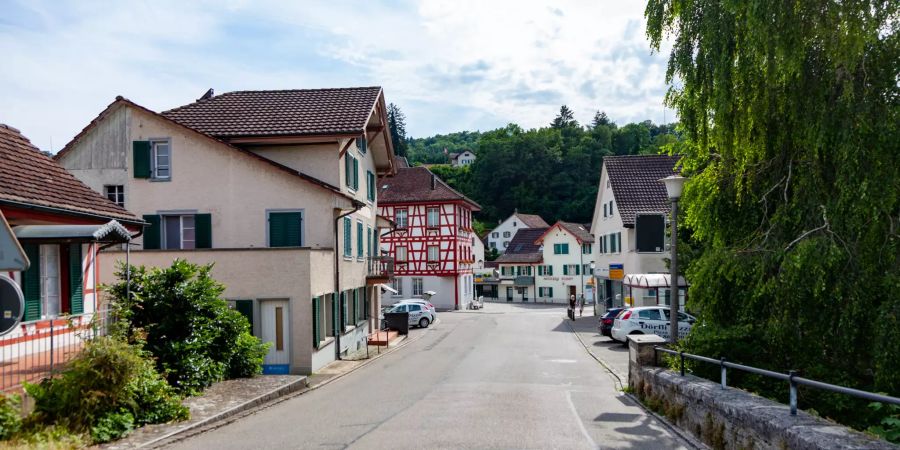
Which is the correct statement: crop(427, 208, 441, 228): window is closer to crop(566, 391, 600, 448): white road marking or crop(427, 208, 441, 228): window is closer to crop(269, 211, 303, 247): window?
crop(269, 211, 303, 247): window

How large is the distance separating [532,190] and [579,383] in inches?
3439

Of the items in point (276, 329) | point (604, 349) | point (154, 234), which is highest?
point (154, 234)

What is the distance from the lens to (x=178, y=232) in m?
23.4

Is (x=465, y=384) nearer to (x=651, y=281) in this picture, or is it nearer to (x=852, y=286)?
(x=852, y=286)

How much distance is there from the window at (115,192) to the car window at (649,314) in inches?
718

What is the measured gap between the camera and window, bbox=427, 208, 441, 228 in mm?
59500

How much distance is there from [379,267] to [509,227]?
70479 mm

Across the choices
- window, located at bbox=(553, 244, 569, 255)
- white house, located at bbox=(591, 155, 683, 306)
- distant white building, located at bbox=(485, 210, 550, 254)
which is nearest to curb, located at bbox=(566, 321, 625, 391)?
white house, located at bbox=(591, 155, 683, 306)

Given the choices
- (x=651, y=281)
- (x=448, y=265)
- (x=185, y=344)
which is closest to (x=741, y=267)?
(x=185, y=344)

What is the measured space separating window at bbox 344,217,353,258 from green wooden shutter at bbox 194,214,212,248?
434cm

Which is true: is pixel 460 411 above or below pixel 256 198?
below

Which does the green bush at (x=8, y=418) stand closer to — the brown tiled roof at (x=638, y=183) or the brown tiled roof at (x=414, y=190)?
the brown tiled roof at (x=638, y=183)

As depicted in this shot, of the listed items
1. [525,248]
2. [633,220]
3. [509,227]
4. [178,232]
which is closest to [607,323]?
[633,220]

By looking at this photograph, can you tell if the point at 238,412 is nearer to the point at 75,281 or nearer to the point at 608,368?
the point at 75,281
